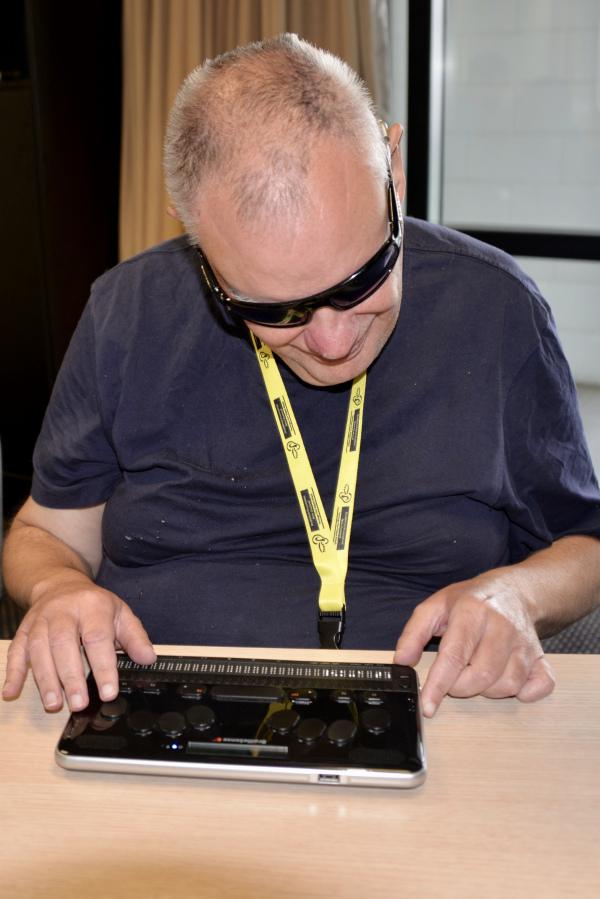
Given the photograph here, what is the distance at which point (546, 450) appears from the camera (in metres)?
1.23

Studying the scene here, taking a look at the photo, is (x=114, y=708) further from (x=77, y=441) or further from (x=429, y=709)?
(x=77, y=441)

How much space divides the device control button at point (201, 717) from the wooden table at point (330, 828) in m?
0.05

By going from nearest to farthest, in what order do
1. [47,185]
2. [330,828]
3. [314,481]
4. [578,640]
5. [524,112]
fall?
[330,828] → [314,481] → [578,640] → [47,185] → [524,112]

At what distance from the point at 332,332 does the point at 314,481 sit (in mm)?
267

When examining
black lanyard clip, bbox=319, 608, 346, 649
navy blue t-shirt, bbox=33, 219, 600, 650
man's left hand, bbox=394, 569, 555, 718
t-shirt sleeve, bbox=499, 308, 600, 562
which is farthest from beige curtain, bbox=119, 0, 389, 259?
man's left hand, bbox=394, 569, 555, 718

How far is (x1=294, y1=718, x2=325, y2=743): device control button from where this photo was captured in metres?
0.77

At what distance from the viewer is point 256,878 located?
65cm

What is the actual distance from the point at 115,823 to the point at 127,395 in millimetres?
690

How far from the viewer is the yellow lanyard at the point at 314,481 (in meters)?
1.19

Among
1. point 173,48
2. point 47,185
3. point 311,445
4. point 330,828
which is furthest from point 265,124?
point 173,48

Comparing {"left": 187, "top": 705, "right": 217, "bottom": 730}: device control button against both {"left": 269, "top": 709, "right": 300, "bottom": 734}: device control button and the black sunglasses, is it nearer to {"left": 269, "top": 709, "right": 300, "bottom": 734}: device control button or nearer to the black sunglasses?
{"left": 269, "top": 709, "right": 300, "bottom": 734}: device control button

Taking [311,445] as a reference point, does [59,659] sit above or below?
below

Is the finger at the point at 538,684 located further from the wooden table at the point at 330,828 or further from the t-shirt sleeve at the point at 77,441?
the t-shirt sleeve at the point at 77,441

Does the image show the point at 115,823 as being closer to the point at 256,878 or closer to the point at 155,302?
the point at 256,878
